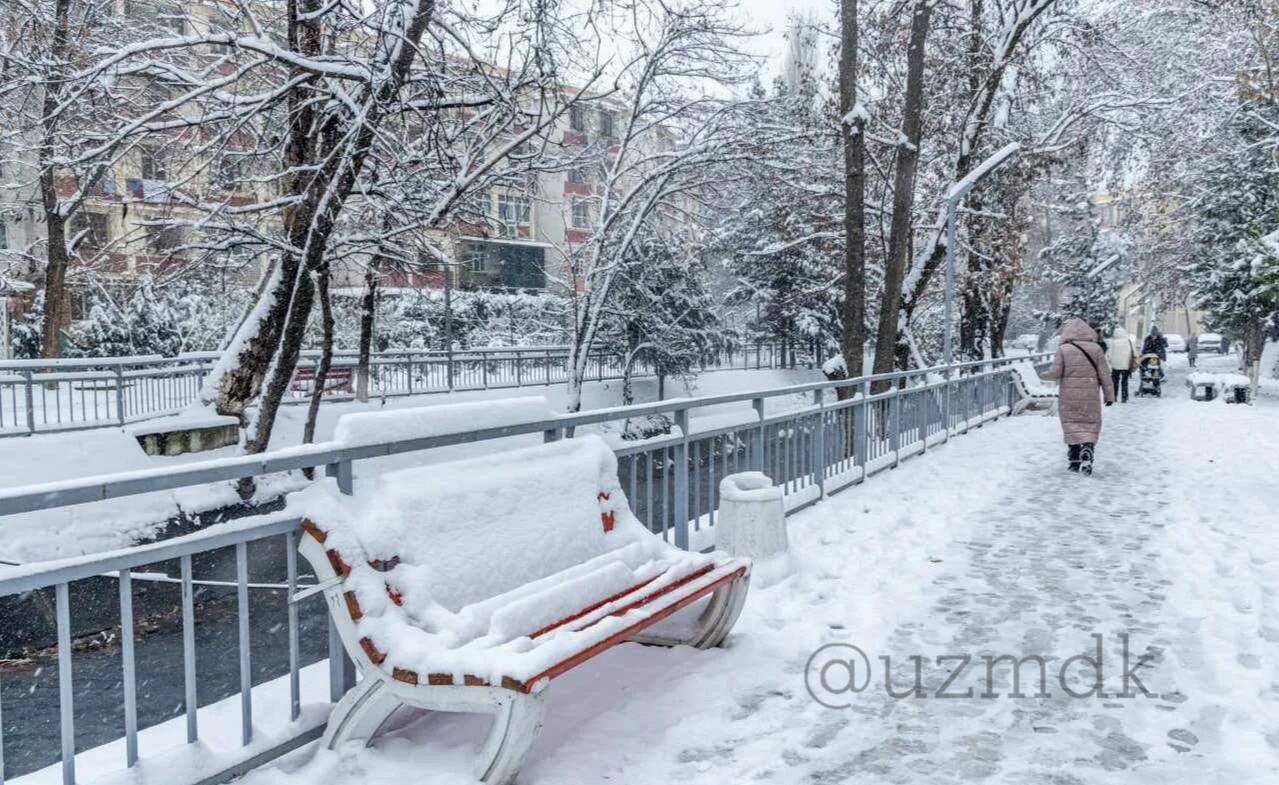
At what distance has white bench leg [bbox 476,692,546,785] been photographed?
333 cm

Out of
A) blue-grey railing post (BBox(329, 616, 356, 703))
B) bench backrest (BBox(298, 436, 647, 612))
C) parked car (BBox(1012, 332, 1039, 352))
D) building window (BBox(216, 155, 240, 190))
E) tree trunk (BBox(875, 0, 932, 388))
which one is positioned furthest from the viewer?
parked car (BBox(1012, 332, 1039, 352))

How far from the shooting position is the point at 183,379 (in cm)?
1909

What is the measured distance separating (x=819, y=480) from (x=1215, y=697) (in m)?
5.14

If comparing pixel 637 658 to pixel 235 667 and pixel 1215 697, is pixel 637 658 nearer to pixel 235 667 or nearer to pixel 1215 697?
pixel 1215 697

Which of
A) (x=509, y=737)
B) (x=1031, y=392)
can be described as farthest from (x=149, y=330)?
(x=509, y=737)

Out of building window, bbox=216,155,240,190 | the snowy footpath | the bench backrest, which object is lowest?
the snowy footpath

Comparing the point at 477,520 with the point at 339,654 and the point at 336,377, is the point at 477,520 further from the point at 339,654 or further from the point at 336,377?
the point at 336,377

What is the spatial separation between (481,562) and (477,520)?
168 mm

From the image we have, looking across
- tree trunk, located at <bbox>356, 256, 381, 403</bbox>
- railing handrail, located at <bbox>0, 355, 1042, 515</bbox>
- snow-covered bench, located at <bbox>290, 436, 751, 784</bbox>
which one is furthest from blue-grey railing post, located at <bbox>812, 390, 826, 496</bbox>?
tree trunk, located at <bbox>356, 256, 381, 403</bbox>

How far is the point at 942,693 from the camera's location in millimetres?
4609

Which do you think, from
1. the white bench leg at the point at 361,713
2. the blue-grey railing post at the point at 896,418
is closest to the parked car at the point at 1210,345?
the blue-grey railing post at the point at 896,418

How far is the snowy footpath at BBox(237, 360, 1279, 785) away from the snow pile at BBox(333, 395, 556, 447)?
1.22 meters

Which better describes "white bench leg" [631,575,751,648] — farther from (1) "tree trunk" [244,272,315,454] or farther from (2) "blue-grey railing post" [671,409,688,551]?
(1) "tree trunk" [244,272,315,454]

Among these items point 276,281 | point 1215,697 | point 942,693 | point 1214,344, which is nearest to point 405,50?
point 276,281
